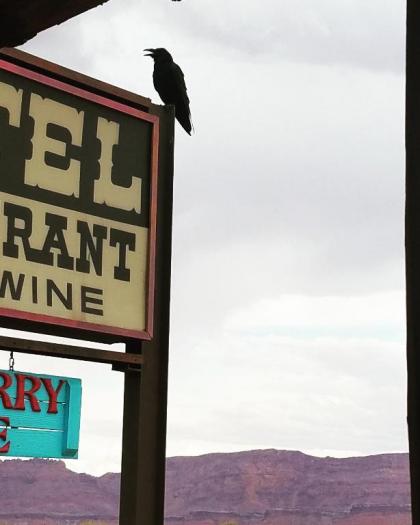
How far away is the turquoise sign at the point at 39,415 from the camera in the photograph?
8711mm

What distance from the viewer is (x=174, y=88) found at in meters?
10.7

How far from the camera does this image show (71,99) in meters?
9.47

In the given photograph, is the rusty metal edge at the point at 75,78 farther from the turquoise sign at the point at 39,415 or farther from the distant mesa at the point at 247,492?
the distant mesa at the point at 247,492

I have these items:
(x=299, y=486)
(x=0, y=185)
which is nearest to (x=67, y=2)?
(x=0, y=185)

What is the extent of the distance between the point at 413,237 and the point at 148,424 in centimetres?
704

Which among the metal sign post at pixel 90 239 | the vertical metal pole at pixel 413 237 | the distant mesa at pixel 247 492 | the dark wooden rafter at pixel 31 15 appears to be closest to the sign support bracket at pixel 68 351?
the metal sign post at pixel 90 239

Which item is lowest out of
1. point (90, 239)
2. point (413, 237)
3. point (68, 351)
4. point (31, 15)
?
point (413, 237)

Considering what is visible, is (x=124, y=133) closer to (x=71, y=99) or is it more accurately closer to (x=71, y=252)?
(x=71, y=99)

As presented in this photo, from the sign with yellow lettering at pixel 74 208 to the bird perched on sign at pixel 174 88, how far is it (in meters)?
0.84

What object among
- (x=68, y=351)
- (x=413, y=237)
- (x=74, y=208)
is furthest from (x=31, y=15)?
(x=74, y=208)

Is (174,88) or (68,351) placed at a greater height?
(174,88)

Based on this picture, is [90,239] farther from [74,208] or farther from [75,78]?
[75,78]

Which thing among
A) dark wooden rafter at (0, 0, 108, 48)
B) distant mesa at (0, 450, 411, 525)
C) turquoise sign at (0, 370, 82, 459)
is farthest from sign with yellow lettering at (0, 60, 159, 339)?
distant mesa at (0, 450, 411, 525)

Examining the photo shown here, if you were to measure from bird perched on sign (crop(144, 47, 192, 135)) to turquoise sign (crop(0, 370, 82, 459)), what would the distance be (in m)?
3.28
